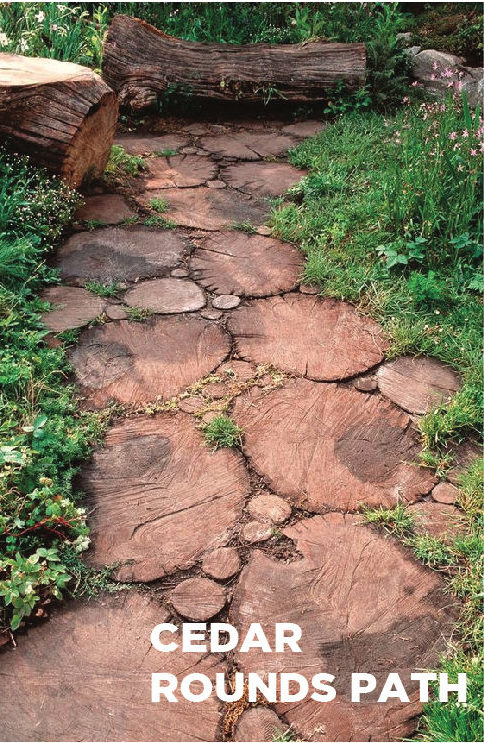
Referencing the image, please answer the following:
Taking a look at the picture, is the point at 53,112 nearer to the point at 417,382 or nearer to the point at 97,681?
the point at 417,382

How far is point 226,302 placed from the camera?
3598 millimetres

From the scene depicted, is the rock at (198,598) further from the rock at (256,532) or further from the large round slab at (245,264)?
the large round slab at (245,264)

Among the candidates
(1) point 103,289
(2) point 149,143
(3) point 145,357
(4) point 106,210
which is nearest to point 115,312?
(1) point 103,289

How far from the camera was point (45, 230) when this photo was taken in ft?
12.8

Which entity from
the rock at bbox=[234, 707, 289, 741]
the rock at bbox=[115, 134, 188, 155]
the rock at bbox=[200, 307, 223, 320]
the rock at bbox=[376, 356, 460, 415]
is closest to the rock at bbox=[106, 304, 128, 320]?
the rock at bbox=[200, 307, 223, 320]

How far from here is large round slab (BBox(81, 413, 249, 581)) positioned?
2.31 meters

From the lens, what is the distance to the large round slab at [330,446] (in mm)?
2559

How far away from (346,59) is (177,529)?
5.05 metres

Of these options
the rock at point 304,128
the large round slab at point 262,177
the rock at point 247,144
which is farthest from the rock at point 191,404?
the rock at point 304,128

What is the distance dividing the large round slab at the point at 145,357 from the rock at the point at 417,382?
83cm

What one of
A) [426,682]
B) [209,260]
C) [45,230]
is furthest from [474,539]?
[45,230]

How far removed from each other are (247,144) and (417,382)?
11.0 ft

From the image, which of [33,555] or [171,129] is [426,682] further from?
[171,129]

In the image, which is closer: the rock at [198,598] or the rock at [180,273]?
the rock at [198,598]
